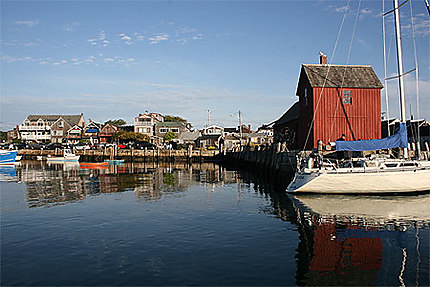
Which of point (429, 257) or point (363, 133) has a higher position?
point (363, 133)

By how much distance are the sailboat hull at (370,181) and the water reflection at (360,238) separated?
0.50 metres

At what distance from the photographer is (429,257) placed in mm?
11344

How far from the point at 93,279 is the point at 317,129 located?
87.0ft

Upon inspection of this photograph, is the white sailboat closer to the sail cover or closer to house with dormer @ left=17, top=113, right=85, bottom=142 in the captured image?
the sail cover

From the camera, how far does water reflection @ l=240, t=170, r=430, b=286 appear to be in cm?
992

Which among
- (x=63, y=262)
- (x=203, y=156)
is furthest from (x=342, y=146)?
(x=203, y=156)

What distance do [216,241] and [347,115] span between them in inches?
939

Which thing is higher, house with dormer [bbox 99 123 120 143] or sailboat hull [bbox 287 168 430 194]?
house with dormer [bbox 99 123 120 143]

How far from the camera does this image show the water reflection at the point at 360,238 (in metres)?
9.92

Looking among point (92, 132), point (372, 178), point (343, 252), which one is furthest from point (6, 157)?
point (343, 252)

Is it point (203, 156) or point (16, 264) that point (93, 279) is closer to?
point (16, 264)

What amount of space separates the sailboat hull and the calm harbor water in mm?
657

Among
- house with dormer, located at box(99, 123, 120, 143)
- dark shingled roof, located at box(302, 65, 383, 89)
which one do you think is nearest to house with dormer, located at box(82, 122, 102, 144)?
house with dormer, located at box(99, 123, 120, 143)

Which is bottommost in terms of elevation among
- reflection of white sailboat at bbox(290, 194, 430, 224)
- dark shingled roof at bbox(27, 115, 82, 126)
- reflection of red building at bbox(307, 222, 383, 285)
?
reflection of red building at bbox(307, 222, 383, 285)
